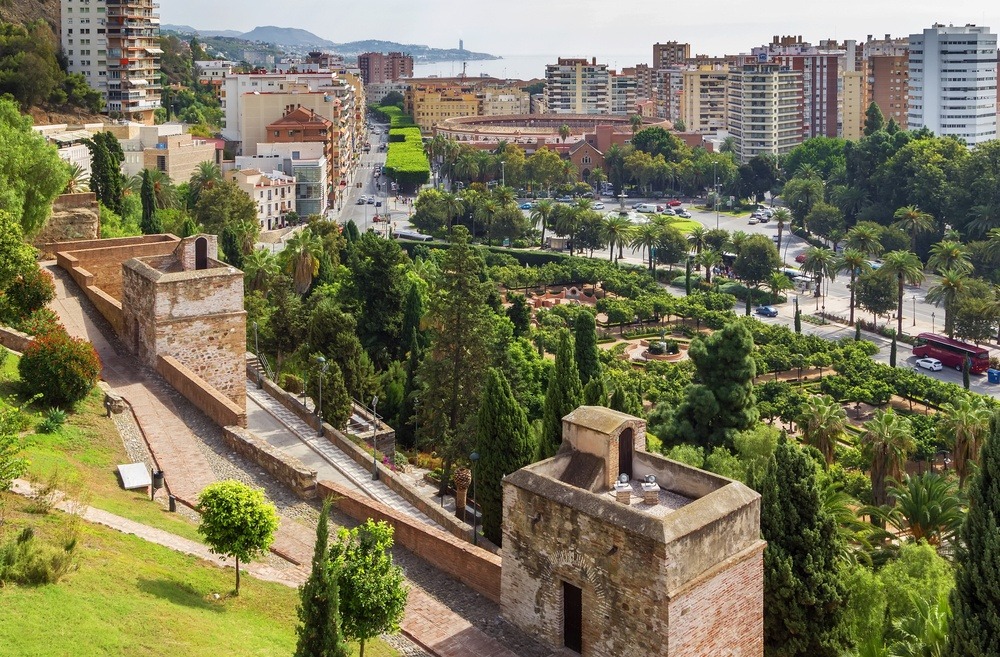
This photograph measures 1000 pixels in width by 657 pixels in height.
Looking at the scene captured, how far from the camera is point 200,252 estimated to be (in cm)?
2762

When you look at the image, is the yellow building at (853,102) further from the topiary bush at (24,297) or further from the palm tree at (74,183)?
the topiary bush at (24,297)

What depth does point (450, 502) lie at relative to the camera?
29047 millimetres

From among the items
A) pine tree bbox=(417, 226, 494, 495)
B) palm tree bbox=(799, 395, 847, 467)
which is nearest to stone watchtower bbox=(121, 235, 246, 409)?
pine tree bbox=(417, 226, 494, 495)

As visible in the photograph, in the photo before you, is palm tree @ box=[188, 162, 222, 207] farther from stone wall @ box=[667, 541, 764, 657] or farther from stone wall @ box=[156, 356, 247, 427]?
stone wall @ box=[667, 541, 764, 657]

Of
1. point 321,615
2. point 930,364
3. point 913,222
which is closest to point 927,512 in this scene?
point 321,615

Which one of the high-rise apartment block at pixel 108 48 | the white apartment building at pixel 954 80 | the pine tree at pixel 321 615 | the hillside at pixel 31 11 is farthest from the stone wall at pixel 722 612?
the white apartment building at pixel 954 80

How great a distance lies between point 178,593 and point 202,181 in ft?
169

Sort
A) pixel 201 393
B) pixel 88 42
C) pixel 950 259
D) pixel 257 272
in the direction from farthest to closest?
pixel 88 42, pixel 950 259, pixel 257 272, pixel 201 393

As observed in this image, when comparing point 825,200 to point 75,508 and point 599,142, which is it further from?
point 75,508

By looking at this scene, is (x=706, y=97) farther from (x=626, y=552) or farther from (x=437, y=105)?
(x=626, y=552)

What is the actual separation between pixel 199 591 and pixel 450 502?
14422 mm

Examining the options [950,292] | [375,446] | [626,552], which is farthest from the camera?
[950,292]

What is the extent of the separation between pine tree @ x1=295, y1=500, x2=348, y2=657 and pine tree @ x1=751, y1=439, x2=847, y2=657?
918 centimetres

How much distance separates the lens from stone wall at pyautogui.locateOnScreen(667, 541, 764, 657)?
1319cm
